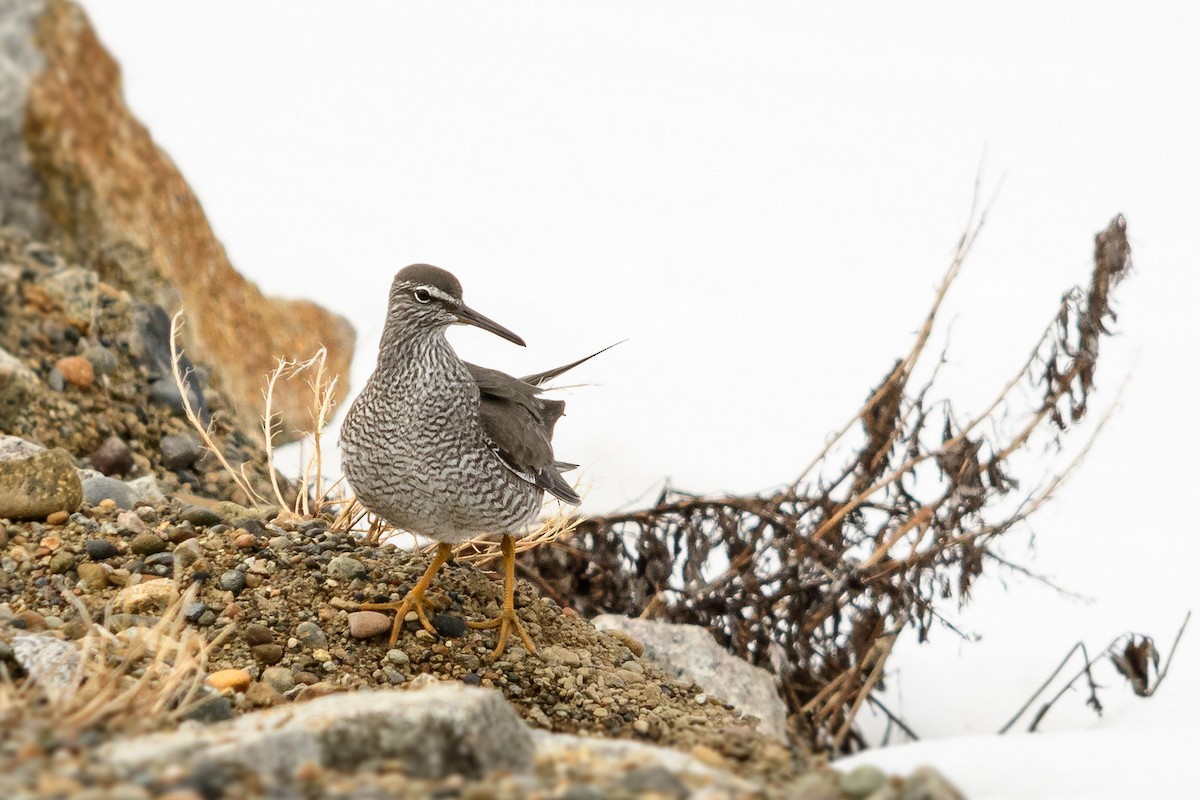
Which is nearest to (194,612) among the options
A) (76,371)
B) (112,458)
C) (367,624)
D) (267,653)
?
(267,653)

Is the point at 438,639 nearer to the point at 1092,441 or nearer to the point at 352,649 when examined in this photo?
the point at 352,649

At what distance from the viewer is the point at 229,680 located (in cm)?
452

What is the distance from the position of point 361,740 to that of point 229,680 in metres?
1.81

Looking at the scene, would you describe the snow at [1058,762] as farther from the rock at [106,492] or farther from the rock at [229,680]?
the rock at [106,492]

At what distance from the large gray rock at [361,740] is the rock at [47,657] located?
50.4 inches

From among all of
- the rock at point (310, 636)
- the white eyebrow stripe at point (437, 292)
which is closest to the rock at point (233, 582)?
the rock at point (310, 636)

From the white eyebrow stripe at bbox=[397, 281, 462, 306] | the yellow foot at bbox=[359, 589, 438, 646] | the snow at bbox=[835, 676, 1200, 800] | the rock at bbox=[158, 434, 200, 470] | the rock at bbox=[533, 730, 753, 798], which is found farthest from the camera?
the rock at bbox=[158, 434, 200, 470]

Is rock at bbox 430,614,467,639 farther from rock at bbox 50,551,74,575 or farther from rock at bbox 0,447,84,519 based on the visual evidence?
rock at bbox 0,447,84,519

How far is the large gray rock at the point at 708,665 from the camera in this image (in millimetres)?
5750

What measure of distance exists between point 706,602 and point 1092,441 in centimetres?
205

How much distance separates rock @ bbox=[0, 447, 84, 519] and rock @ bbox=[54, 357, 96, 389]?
1.89 meters

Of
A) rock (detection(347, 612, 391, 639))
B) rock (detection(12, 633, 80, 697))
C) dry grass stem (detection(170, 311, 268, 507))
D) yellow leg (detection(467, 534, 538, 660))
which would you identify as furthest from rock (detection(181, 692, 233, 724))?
dry grass stem (detection(170, 311, 268, 507))

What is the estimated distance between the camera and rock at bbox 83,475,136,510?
5.66m

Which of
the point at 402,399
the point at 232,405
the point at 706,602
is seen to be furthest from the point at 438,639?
the point at 232,405
